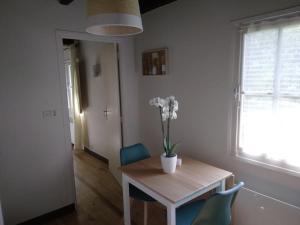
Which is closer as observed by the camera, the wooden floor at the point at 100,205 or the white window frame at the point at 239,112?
the white window frame at the point at 239,112

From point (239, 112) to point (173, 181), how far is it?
89cm

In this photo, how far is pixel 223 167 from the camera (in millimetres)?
2152

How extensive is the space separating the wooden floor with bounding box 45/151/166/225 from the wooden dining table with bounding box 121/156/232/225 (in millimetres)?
452

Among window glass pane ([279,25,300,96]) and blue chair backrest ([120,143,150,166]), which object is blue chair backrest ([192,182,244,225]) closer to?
window glass pane ([279,25,300,96])

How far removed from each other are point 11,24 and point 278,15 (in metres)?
2.39

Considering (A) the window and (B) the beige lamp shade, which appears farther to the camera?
(A) the window

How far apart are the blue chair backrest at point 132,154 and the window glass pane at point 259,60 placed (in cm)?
123

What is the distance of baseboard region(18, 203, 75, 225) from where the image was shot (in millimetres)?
2377

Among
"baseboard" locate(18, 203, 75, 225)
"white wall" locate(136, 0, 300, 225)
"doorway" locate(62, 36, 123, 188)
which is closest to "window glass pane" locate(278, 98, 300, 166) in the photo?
→ "white wall" locate(136, 0, 300, 225)

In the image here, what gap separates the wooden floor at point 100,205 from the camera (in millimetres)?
2408

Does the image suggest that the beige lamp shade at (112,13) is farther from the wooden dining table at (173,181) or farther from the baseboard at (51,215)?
the baseboard at (51,215)

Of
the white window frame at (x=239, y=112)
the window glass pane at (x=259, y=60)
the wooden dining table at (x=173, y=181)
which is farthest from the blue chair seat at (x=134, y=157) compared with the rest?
the window glass pane at (x=259, y=60)

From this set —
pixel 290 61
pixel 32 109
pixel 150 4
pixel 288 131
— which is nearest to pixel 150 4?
pixel 150 4

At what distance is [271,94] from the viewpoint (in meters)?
1.74
